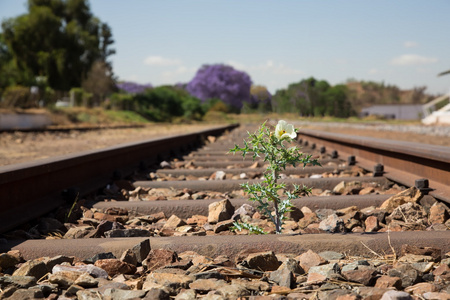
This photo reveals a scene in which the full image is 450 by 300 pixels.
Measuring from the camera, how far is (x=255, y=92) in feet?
14.4

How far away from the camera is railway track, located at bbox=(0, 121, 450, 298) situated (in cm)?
218

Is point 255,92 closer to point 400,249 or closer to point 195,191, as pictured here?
point 195,191

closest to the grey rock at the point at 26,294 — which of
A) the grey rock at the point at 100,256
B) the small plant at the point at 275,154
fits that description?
the grey rock at the point at 100,256

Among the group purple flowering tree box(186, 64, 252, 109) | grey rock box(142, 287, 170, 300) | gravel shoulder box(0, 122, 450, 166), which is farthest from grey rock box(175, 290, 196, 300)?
purple flowering tree box(186, 64, 252, 109)

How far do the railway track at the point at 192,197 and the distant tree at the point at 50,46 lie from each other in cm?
4440

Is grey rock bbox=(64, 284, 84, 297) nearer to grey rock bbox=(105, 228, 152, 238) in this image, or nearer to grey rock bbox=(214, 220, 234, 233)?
grey rock bbox=(105, 228, 152, 238)

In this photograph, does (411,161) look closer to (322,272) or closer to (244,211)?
(244,211)

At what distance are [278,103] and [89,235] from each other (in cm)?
271

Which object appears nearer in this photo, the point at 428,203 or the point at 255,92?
the point at 428,203

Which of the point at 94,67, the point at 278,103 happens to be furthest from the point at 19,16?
the point at 278,103

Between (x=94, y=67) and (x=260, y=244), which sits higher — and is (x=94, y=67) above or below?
above

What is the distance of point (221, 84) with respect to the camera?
69.7m

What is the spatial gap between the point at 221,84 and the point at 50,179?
66856 millimetres

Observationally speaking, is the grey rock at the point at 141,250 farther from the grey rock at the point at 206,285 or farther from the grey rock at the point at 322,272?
the grey rock at the point at 322,272
